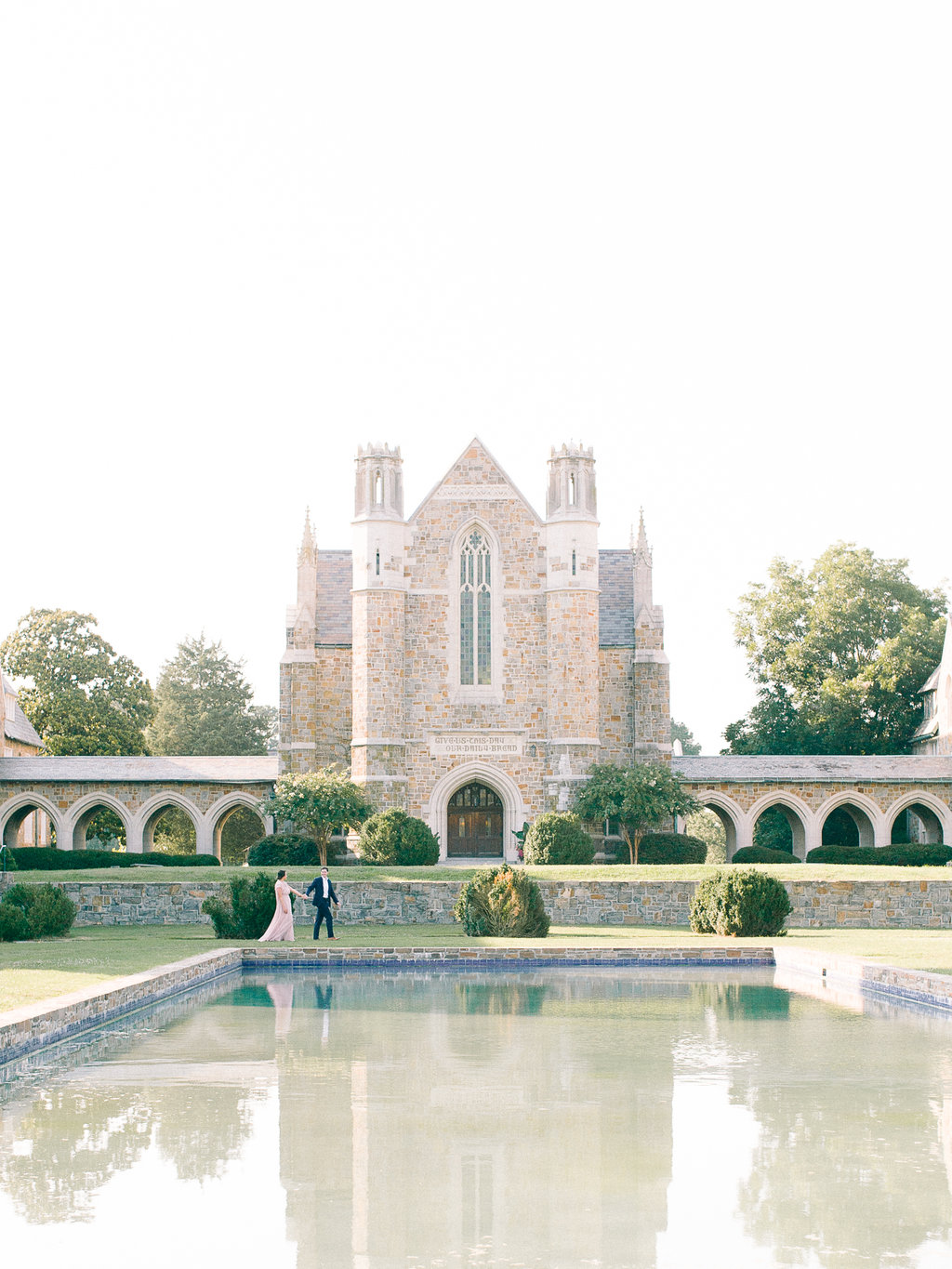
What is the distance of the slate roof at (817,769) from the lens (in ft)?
141

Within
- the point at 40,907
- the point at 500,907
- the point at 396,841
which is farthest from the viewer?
the point at 396,841

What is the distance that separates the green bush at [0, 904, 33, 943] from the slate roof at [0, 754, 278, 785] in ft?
68.5

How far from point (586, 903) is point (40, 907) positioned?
1104 centimetres

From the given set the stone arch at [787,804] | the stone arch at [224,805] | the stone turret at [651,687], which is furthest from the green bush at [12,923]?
the stone arch at [787,804]

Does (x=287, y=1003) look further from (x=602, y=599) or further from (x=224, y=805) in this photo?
(x=602, y=599)

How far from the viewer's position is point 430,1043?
40.7 feet

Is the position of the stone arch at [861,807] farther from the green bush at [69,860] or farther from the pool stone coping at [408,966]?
the pool stone coping at [408,966]

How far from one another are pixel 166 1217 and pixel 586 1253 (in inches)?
83.9

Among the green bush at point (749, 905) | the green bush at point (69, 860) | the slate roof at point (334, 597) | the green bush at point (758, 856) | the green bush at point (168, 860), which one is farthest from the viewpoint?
the slate roof at point (334, 597)

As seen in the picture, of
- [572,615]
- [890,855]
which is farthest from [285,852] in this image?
[890,855]

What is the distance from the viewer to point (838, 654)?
2138 inches

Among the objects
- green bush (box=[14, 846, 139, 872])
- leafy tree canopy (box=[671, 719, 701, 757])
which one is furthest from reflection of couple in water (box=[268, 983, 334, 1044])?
leafy tree canopy (box=[671, 719, 701, 757])

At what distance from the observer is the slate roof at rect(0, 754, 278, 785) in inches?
1709

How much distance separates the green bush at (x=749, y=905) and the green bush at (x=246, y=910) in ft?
24.0
